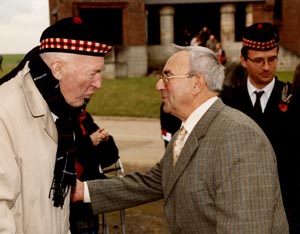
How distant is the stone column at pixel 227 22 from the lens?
100 ft

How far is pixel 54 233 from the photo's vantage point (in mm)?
2666

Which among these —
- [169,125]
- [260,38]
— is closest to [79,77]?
[260,38]

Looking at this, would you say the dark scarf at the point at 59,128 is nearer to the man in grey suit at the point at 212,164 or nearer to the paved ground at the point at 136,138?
the man in grey suit at the point at 212,164

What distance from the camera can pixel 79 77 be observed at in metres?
Result: 2.76

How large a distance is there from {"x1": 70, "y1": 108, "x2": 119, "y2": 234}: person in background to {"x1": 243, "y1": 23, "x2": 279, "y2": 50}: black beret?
1369mm

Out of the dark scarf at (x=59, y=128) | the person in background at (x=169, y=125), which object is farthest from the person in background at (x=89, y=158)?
the dark scarf at (x=59, y=128)

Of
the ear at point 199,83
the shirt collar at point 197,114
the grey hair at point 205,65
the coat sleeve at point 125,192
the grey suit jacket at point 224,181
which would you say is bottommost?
the coat sleeve at point 125,192

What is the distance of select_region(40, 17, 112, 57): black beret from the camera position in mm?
2760

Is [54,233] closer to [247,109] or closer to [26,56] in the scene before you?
[26,56]

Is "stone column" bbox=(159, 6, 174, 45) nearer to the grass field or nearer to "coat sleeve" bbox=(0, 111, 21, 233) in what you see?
the grass field

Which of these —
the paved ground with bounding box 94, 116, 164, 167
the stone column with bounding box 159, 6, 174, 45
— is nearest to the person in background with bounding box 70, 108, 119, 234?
the paved ground with bounding box 94, 116, 164, 167

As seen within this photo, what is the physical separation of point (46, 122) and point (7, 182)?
0.37m

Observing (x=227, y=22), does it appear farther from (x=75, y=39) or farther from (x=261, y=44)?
(x=75, y=39)

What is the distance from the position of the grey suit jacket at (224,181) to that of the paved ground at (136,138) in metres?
7.43
